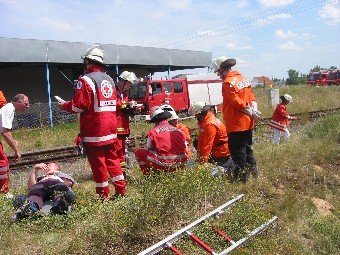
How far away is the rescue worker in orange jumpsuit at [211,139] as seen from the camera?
18.0ft

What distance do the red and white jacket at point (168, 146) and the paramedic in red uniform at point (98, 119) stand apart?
0.56m

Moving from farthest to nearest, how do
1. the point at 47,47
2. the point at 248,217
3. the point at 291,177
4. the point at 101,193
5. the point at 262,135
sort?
1. the point at 47,47
2. the point at 262,135
3. the point at 291,177
4. the point at 101,193
5. the point at 248,217

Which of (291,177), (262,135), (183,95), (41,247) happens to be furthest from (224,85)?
(183,95)

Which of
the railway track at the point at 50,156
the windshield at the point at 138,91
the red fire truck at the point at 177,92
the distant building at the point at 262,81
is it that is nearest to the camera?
the railway track at the point at 50,156

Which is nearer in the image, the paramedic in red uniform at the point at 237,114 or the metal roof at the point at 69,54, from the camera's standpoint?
the paramedic in red uniform at the point at 237,114

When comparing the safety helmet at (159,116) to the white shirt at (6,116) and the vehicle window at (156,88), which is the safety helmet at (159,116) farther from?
the vehicle window at (156,88)

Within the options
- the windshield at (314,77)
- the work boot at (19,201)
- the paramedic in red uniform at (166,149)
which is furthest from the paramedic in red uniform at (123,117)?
the windshield at (314,77)

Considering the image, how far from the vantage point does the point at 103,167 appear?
462 centimetres

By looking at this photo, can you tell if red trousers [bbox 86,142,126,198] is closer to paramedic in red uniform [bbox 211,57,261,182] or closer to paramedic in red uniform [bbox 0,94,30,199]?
paramedic in red uniform [bbox 0,94,30,199]

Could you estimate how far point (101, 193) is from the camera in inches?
183

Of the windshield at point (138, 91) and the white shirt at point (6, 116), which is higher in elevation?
the windshield at point (138, 91)

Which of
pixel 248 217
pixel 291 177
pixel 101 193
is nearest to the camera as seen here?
pixel 248 217

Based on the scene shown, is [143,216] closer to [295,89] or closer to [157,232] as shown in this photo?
[157,232]

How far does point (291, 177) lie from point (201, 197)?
2366 millimetres
